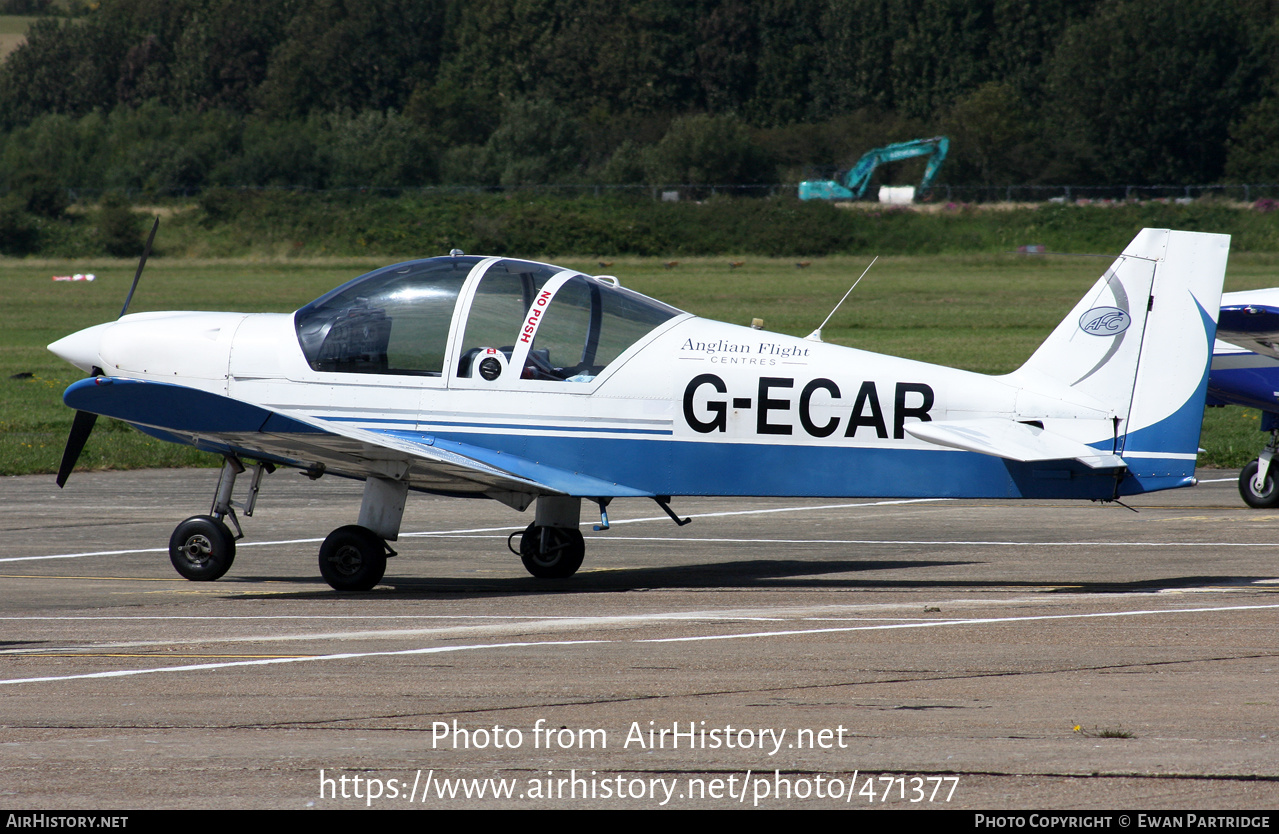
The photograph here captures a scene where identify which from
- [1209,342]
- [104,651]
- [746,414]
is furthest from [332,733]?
[1209,342]

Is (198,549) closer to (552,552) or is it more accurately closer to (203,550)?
(203,550)

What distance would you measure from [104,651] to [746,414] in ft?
14.1

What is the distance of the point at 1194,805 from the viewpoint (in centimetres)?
507

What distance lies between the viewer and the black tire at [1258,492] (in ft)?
48.6

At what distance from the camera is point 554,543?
37.0 feet

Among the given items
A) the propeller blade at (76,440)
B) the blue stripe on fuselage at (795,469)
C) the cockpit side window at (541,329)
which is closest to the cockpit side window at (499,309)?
the cockpit side window at (541,329)

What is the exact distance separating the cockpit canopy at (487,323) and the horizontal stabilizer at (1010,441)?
Result: 7.03 ft

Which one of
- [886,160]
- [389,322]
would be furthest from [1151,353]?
[886,160]

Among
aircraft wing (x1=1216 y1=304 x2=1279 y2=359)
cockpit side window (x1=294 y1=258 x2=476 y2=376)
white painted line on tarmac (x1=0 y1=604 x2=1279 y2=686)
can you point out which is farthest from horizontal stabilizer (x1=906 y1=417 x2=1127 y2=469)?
aircraft wing (x1=1216 y1=304 x2=1279 y2=359)

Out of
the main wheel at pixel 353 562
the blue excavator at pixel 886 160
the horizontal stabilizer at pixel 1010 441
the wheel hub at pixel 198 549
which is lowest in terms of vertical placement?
the wheel hub at pixel 198 549

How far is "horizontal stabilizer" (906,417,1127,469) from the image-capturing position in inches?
376

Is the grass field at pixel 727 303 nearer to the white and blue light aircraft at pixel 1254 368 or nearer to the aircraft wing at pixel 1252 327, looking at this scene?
the white and blue light aircraft at pixel 1254 368
